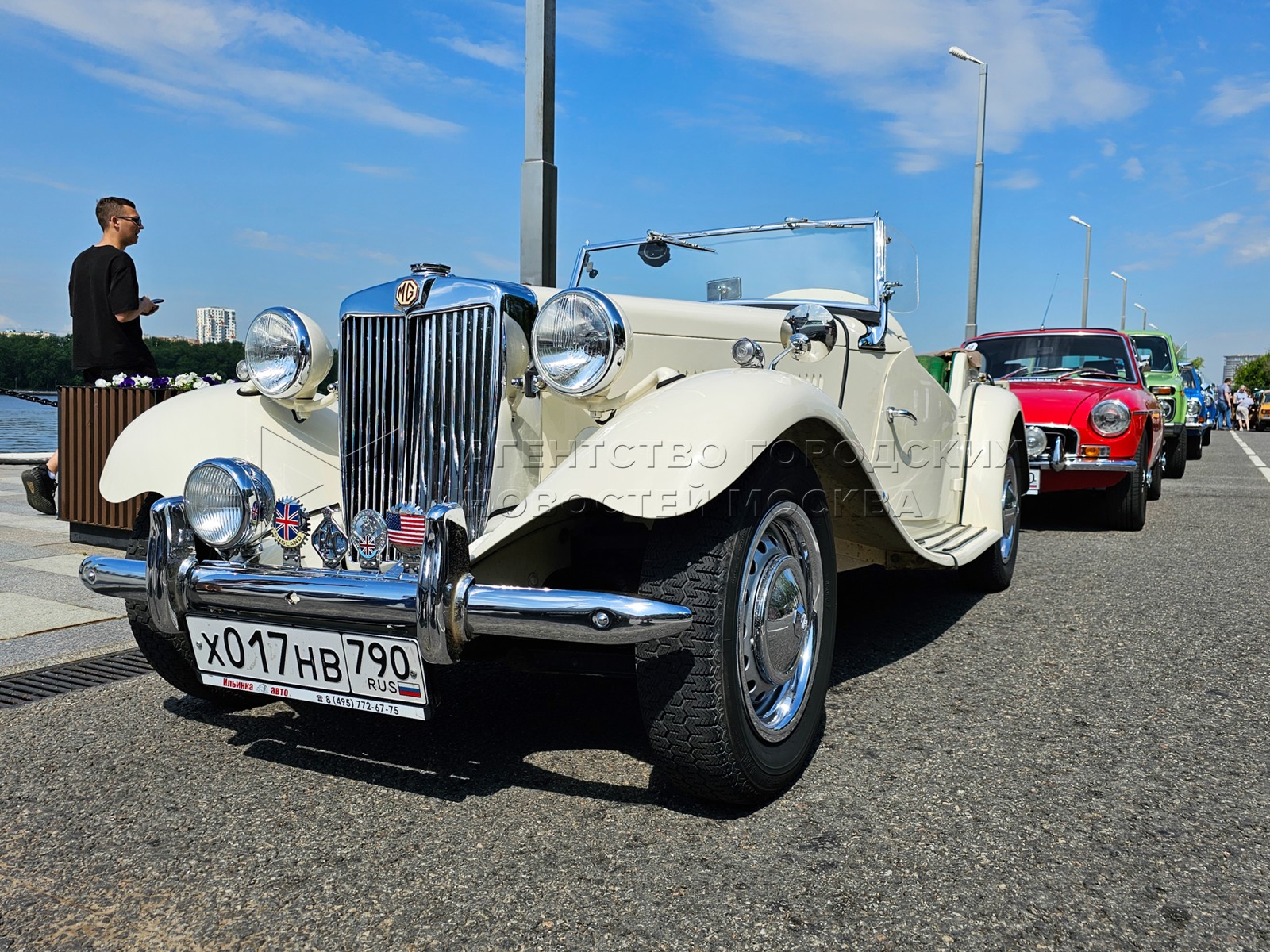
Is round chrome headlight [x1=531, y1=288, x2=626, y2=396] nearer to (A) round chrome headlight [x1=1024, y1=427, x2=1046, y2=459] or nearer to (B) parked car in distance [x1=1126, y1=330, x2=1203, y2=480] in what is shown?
(A) round chrome headlight [x1=1024, y1=427, x2=1046, y2=459]

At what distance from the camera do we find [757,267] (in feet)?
14.2

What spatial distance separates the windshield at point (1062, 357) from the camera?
28.8 ft

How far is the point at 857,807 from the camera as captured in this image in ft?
8.21

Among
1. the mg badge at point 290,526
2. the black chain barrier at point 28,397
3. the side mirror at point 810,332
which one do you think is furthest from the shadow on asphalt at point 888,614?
the black chain barrier at point 28,397

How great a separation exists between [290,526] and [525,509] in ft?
2.26

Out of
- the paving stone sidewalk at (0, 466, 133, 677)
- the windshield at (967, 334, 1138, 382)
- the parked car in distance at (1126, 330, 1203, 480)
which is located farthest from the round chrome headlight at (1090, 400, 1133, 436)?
the paving stone sidewalk at (0, 466, 133, 677)

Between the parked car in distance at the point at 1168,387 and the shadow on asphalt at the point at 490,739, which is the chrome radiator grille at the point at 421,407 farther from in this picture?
the parked car in distance at the point at 1168,387

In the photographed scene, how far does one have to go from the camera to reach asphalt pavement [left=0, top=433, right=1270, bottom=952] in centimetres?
196

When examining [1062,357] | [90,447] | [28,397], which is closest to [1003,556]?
[1062,357]

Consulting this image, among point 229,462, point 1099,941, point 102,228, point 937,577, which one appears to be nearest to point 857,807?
point 1099,941

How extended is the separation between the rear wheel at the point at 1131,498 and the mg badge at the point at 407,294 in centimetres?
645

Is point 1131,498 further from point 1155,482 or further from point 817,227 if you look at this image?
point 817,227

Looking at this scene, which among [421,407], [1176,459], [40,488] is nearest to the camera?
[421,407]

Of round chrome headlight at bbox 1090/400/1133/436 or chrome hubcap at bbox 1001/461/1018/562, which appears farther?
round chrome headlight at bbox 1090/400/1133/436
